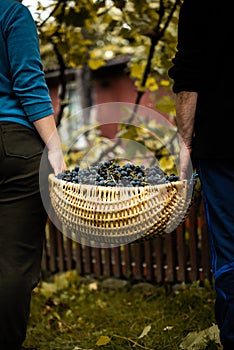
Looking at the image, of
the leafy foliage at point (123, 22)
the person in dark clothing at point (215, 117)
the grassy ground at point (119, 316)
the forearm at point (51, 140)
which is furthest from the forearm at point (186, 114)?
the leafy foliage at point (123, 22)

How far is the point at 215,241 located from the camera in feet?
6.51

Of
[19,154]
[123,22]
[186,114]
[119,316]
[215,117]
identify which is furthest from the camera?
[123,22]

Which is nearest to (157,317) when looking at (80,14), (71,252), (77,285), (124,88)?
(77,285)

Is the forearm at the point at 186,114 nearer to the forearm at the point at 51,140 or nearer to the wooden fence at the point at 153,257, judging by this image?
the forearm at the point at 51,140

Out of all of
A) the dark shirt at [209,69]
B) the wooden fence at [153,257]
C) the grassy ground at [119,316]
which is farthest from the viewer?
the wooden fence at [153,257]

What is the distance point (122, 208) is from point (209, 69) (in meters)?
0.61

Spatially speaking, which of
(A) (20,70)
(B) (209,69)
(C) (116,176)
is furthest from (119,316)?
(B) (209,69)

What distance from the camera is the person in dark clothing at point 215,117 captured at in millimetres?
1913

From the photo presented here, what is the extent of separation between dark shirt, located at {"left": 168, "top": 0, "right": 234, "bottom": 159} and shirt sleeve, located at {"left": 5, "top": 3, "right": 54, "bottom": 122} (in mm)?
585

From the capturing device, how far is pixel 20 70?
219 centimetres

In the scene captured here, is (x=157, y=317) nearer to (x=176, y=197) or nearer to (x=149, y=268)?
(x=149, y=268)

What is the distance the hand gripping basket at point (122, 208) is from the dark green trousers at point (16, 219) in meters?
0.19

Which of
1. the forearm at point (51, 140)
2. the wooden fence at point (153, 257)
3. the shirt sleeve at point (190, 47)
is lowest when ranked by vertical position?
the wooden fence at point (153, 257)

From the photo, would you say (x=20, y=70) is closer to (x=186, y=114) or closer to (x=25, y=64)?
(x=25, y=64)
